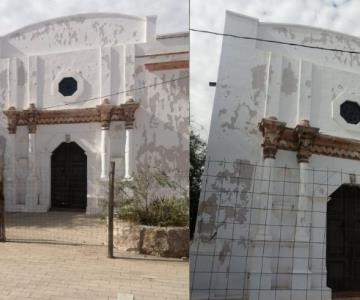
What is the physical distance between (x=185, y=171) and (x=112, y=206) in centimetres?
46

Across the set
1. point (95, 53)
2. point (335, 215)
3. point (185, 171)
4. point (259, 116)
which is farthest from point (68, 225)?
point (335, 215)

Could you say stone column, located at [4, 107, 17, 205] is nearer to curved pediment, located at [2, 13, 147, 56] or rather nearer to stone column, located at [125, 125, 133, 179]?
curved pediment, located at [2, 13, 147, 56]

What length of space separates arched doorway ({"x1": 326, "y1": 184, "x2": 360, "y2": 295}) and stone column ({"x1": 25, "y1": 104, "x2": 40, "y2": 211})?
155 cm

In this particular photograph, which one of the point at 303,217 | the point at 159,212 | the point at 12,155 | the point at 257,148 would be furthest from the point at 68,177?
the point at 303,217

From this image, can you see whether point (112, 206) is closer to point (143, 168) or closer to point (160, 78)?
point (143, 168)

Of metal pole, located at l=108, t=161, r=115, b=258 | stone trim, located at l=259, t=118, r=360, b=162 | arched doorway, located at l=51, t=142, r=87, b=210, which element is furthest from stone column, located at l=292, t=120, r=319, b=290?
arched doorway, located at l=51, t=142, r=87, b=210

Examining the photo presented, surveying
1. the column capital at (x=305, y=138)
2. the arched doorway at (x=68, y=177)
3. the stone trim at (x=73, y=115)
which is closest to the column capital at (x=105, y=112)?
the stone trim at (x=73, y=115)

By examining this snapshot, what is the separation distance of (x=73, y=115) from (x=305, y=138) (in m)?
1.20

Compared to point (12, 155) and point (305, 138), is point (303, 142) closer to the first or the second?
point (305, 138)

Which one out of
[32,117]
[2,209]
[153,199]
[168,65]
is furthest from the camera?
[2,209]

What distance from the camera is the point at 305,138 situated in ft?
7.09

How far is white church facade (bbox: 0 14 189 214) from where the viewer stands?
2164 mm

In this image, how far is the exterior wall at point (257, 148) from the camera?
6.86ft

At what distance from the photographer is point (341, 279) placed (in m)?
2.30
